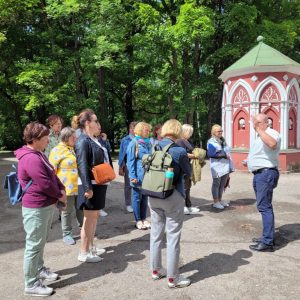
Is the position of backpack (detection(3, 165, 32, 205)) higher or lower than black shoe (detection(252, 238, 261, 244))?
higher

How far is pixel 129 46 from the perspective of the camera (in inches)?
966

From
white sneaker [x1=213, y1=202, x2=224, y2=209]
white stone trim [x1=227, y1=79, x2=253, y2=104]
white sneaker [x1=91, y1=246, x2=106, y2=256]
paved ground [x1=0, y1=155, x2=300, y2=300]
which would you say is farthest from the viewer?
white stone trim [x1=227, y1=79, x2=253, y2=104]

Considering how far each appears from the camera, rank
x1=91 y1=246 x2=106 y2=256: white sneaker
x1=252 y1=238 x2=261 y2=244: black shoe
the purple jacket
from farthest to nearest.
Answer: x1=252 y1=238 x2=261 y2=244: black shoe < x1=91 y1=246 x2=106 y2=256: white sneaker < the purple jacket

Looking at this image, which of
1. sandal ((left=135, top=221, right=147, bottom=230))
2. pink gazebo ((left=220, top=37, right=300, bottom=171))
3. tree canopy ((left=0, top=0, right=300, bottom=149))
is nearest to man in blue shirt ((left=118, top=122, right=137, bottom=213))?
sandal ((left=135, top=221, right=147, bottom=230))

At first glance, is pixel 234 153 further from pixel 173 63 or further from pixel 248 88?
pixel 173 63

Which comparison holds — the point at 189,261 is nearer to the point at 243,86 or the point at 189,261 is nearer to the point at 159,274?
the point at 159,274

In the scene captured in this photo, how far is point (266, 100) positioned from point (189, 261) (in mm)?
11089

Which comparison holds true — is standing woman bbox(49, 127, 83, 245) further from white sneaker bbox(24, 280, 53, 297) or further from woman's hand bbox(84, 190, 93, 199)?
white sneaker bbox(24, 280, 53, 297)

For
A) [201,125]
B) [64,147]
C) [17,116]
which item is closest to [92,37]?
[17,116]

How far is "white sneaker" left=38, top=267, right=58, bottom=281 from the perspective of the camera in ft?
13.8

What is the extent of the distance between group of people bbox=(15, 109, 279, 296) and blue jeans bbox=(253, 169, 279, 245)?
0.04ft

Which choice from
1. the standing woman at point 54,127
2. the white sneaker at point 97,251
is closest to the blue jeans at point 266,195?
the white sneaker at point 97,251

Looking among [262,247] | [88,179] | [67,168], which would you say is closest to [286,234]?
[262,247]

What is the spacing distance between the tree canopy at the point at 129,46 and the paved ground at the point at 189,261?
14668mm
